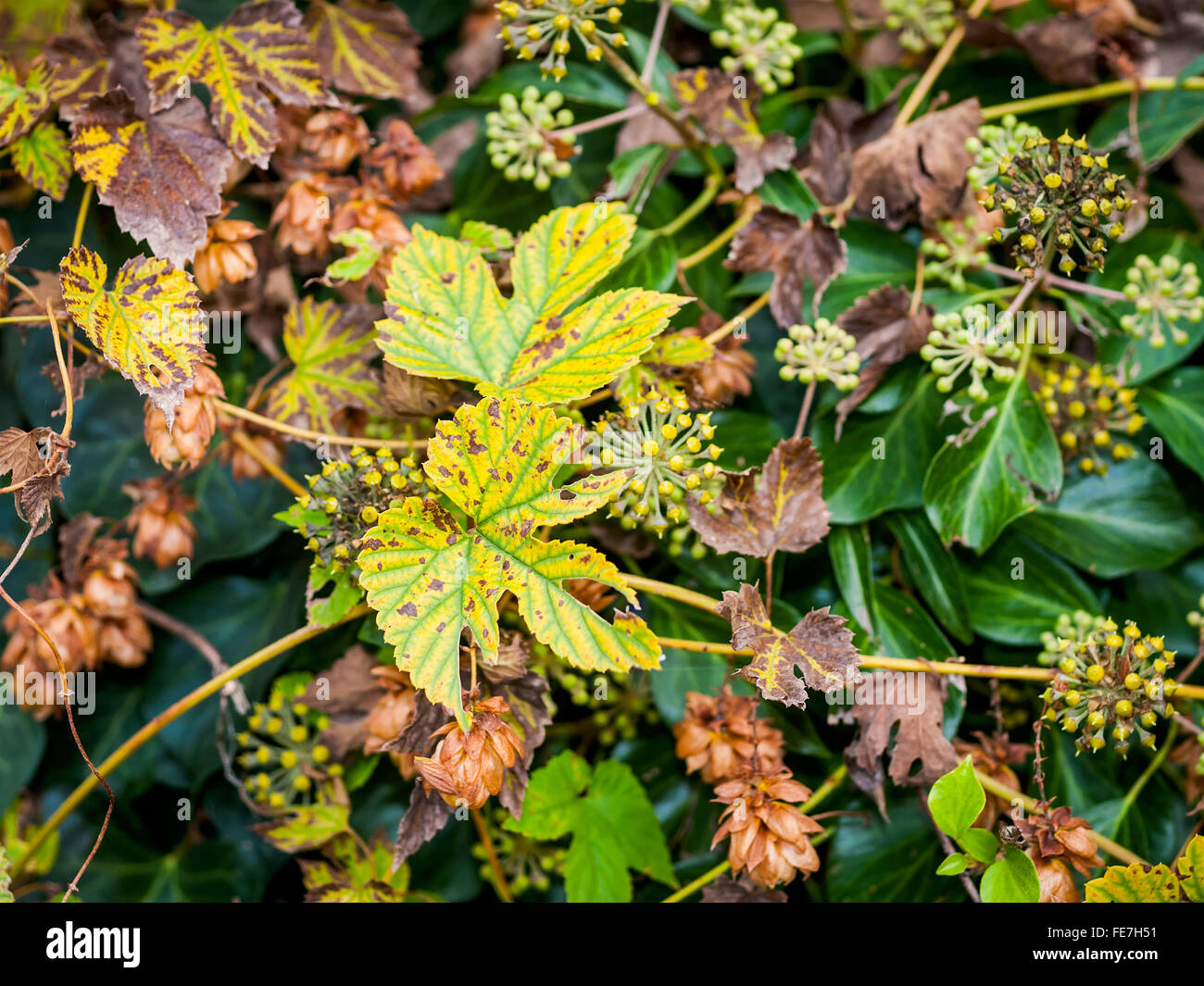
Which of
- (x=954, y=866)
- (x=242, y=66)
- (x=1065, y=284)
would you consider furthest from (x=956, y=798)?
(x=242, y=66)

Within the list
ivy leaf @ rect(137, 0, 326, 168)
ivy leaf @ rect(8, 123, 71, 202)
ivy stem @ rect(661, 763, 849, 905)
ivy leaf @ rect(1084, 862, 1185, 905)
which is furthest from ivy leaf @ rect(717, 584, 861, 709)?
ivy leaf @ rect(8, 123, 71, 202)

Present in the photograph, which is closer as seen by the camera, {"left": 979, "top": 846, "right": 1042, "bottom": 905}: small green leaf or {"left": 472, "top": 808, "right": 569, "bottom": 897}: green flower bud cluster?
{"left": 979, "top": 846, "right": 1042, "bottom": 905}: small green leaf

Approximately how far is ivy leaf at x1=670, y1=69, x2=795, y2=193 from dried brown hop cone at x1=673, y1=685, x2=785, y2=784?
1.68 ft

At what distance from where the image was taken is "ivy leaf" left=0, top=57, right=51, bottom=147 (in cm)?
87

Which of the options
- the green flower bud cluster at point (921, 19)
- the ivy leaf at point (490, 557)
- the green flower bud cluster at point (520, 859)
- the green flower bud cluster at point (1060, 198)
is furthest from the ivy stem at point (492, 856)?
the green flower bud cluster at point (921, 19)

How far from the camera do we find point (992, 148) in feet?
2.92

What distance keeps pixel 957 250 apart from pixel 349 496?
2.12 feet

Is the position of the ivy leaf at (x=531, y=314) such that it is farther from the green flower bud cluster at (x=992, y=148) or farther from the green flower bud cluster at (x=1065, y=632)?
the green flower bud cluster at (x=1065, y=632)

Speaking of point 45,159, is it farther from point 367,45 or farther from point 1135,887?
point 1135,887

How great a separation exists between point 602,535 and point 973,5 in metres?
0.73

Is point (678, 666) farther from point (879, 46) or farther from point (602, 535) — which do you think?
point (879, 46)

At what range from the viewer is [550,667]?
0.90 m

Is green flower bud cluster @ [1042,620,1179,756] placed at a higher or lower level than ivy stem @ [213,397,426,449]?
lower

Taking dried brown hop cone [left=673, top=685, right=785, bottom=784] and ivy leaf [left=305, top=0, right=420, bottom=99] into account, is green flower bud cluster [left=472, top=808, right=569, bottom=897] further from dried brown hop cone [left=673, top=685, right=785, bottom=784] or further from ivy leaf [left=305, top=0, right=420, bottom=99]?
ivy leaf [left=305, top=0, right=420, bottom=99]
